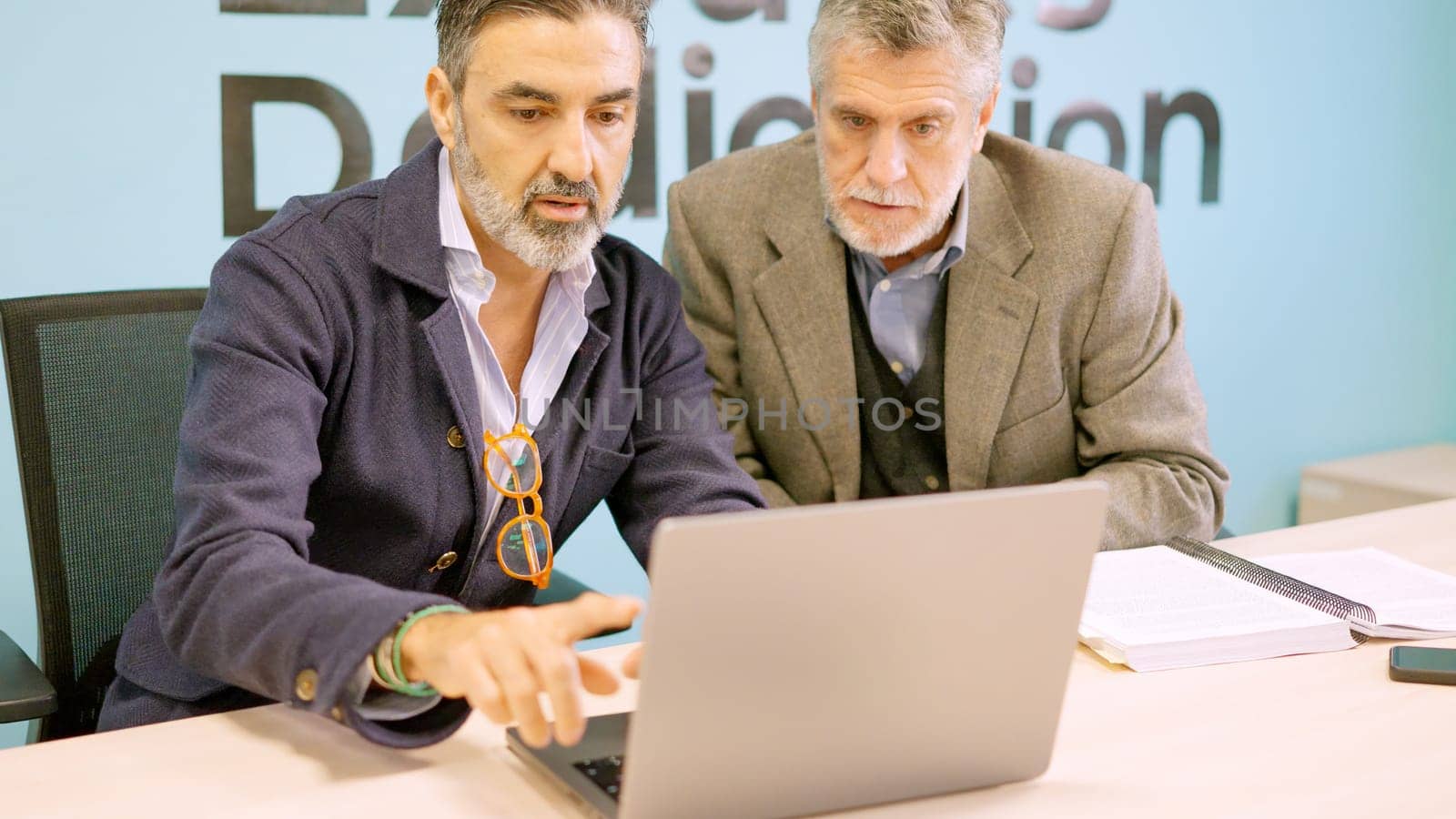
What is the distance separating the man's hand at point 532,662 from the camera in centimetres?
92

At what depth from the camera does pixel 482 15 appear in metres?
1.53

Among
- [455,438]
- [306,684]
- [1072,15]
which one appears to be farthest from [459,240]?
[1072,15]

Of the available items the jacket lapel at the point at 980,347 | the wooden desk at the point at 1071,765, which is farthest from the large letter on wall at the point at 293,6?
the wooden desk at the point at 1071,765

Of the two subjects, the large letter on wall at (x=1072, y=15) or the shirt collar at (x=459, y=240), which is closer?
the shirt collar at (x=459, y=240)

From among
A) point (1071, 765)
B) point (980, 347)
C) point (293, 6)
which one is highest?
point (293, 6)

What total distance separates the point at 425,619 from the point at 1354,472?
10.5 feet

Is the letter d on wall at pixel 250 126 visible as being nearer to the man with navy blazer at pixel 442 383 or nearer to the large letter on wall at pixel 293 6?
the large letter on wall at pixel 293 6

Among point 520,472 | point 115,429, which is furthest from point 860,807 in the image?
point 115,429

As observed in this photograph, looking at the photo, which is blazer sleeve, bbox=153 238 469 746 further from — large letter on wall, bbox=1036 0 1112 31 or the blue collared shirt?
large letter on wall, bbox=1036 0 1112 31

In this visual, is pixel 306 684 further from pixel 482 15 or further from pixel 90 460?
pixel 482 15

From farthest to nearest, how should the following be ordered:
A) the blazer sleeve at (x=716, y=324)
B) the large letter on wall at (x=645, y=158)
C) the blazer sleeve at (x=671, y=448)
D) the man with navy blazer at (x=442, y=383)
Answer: the large letter on wall at (x=645, y=158), the blazer sleeve at (x=716, y=324), the blazer sleeve at (x=671, y=448), the man with navy blazer at (x=442, y=383)

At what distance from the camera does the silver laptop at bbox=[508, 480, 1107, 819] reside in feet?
2.82

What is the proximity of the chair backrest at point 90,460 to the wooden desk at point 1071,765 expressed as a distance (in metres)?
0.46

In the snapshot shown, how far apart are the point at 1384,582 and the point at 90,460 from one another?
4.81 feet
